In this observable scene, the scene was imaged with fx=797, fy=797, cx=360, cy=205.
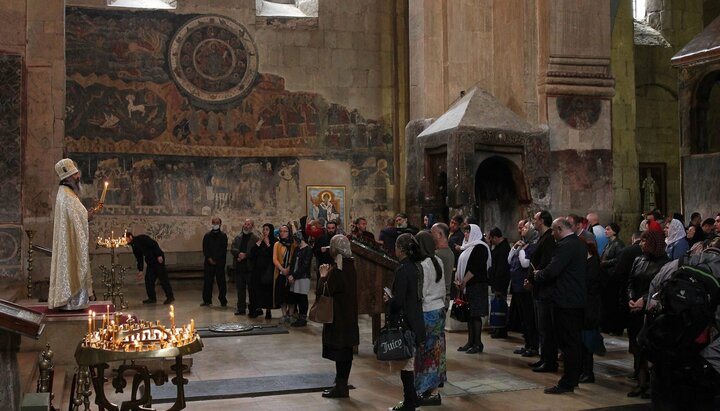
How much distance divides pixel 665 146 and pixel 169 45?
42.3 ft

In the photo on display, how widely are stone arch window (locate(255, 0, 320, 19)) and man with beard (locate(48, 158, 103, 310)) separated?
39.0ft

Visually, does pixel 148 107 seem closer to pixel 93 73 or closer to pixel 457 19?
pixel 93 73

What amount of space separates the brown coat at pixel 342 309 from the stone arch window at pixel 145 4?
1263 cm

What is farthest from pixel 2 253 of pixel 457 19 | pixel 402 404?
pixel 457 19

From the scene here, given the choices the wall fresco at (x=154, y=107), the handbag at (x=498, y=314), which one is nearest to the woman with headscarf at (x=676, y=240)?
the handbag at (x=498, y=314)

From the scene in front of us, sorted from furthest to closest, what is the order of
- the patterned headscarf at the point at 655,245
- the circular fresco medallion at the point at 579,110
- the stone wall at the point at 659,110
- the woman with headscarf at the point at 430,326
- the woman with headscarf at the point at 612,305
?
the stone wall at the point at 659,110
the circular fresco medallion at the point at 579,110
the woman with headscarf at the point at 612,305
the patterned headscarf at the point at 655,245
the woman with headscarf at the point at 430,326

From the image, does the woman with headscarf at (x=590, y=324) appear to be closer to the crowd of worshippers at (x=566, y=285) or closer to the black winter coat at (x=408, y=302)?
the crowd of worshippers at (x=566, y=285)

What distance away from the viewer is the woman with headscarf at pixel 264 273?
12.3 meters

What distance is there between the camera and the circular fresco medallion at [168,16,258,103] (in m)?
18.1

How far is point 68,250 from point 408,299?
11.9ft

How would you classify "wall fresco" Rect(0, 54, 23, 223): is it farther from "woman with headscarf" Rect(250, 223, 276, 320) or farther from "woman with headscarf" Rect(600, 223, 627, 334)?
"woman with headscarf" Rect(600, 223, 627, 334)

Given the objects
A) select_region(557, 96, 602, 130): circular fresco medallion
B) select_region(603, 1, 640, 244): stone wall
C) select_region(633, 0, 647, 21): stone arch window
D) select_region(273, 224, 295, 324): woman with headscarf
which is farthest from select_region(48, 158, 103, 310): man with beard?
select_region(633, 0, 647, 21): stone arch window

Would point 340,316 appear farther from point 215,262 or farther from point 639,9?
point 639,9

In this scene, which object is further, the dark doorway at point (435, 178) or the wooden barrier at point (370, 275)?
the dark doorway at point (435, 178)
